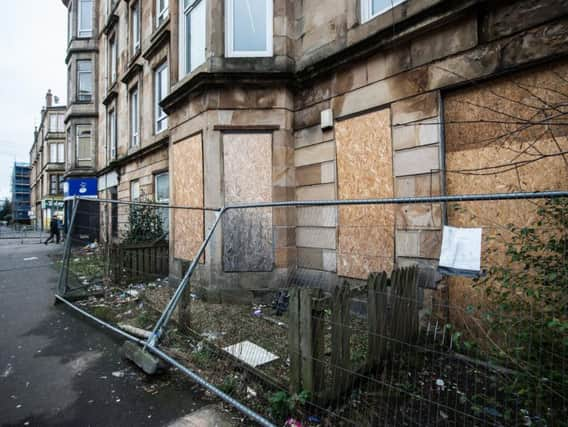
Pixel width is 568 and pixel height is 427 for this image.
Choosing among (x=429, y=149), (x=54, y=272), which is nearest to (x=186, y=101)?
(x=429, y=149)

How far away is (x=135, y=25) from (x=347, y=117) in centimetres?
1175

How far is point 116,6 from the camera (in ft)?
47.4

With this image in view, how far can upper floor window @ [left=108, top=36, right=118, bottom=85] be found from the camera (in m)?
15.2

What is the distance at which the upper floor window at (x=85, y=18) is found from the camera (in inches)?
763

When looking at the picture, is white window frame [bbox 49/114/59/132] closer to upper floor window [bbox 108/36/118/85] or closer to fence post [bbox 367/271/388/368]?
upper floor window [bbox 108/36/118/85]

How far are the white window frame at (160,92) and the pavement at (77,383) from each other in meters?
7.18

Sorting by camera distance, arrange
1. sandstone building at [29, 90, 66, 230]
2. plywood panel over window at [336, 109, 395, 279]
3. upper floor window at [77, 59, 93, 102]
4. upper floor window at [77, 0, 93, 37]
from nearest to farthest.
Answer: plywood panel over window at [336, 109, 395, 279], upper floor window at [77, 0, 93, 37], upper floor window at [77, 59, 93, 102], sandstone building at [29, 90, 66, 230]

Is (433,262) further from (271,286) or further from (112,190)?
(112,190)

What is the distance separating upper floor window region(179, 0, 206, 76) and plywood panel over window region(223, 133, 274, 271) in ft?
7.45

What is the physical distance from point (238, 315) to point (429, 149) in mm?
3603

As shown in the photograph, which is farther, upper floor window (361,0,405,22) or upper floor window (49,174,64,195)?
upper floor window (49,174,64,195)

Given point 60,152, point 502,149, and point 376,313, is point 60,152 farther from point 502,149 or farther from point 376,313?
point 502,149

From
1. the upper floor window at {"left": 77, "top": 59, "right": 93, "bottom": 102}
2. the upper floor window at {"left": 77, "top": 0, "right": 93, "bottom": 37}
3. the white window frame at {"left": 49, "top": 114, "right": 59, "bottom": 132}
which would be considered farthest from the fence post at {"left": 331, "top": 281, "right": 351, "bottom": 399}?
the white window frame at {"left": 49, "top": 114, "right": 59, "bottom": 132}

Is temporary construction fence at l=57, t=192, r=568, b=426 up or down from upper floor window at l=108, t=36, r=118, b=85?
down
